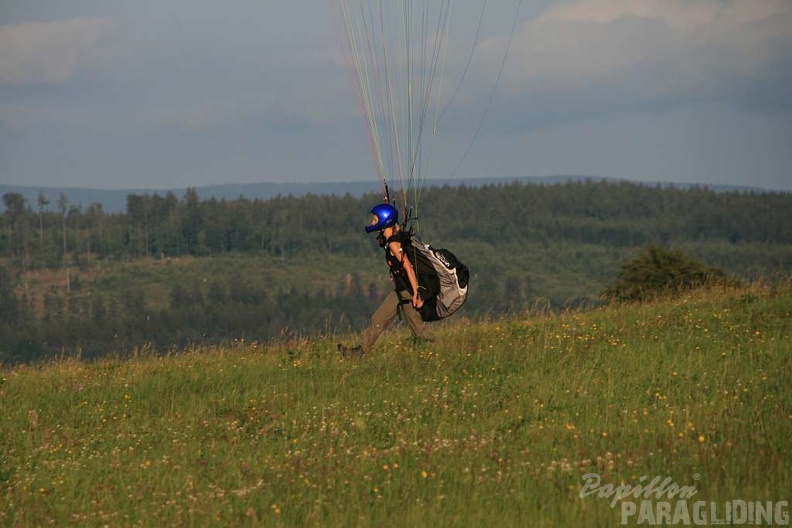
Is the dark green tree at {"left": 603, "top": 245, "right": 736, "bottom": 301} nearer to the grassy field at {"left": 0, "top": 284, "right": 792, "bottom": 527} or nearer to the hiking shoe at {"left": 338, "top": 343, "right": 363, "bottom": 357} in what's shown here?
the grassy field at {"left": 0, "top": 284, "right": 792, "bottom": 527}

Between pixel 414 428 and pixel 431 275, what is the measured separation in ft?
11.4

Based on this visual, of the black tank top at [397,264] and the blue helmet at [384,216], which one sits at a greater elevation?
the blue helmet at [384,216]

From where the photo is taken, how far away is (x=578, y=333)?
632 inches

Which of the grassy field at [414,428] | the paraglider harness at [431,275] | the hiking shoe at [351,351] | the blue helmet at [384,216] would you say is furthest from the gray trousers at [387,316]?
the blue helmet at [384,216]

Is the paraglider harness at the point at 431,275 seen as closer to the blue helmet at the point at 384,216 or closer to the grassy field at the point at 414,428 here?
the blue helmet at the point at 384,216

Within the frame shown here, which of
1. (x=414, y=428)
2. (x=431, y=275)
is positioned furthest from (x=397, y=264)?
(x=414, y=428)

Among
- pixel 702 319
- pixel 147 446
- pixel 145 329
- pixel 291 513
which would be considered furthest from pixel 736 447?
pixel 145 329

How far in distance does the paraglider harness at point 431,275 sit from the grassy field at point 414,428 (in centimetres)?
79

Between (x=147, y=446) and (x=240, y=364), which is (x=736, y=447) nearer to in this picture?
(x=147, y=446)

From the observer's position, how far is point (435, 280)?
1411 cm

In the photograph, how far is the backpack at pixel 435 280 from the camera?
14.0 meters

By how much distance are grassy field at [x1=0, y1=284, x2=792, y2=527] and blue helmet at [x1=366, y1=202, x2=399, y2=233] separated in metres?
1.89

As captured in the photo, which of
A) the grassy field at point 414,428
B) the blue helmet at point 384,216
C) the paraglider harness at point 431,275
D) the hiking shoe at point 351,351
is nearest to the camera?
the grassy field at point 414,428

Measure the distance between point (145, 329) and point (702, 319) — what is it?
540 ft
